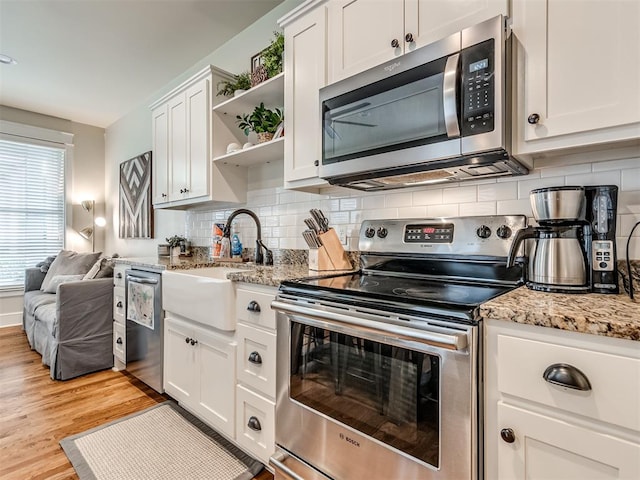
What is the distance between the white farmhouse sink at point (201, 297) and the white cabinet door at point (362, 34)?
117 cm

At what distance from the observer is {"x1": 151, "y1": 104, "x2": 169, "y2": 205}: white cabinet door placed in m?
2.97

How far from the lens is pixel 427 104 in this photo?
1306 mm

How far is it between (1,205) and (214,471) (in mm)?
4557

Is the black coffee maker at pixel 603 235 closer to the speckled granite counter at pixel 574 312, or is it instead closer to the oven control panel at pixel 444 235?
the speckled granite counter at pixel 574 312

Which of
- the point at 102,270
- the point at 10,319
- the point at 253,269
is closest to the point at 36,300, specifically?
the point at 102,270

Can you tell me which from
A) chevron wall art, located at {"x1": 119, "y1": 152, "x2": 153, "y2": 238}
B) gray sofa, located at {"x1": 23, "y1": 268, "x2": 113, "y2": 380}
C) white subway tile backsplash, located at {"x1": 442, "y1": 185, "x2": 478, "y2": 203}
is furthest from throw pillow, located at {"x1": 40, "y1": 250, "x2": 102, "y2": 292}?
white subway tile backsplash, located at {"x1": 442, "y1": 185, "x2": 478, "y2": 203}

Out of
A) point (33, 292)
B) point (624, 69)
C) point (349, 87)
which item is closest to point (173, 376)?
point (349, 87)

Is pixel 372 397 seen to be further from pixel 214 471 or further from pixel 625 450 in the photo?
pixel 214 471

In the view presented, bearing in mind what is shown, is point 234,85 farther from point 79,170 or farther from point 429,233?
point 79,170

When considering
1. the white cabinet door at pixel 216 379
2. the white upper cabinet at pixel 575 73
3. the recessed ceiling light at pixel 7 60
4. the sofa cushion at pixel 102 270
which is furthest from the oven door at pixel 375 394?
the recessed ceiling light at pixel 7 60

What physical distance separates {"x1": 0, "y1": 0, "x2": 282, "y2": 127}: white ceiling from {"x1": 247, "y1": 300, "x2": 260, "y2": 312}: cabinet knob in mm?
2107

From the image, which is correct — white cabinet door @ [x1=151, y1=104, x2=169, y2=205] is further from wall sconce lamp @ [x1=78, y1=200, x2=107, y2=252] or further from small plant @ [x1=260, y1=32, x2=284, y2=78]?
wall sconce lamp @ [x1=78, y1=200, x2=107, y2=252]

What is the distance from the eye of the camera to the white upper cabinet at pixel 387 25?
1.25 metres

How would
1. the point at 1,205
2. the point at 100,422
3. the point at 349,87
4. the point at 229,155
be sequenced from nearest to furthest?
1. the point at 349,87
2. the point at 100,422
3. the point at 229,155
4. the point at 1,205
